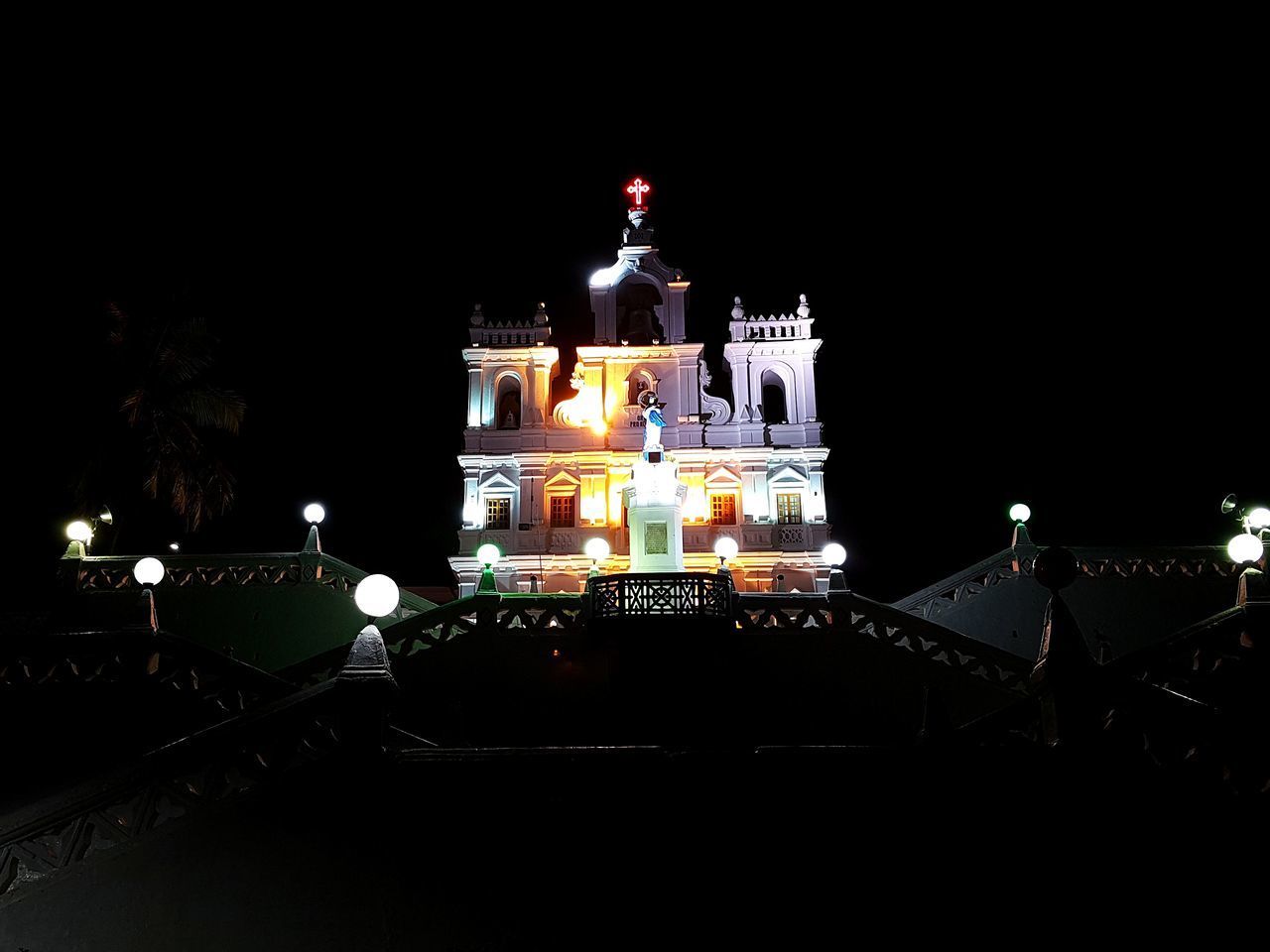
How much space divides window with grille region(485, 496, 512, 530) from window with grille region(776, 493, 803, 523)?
11.2m

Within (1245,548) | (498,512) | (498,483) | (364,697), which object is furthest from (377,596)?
(498,512)

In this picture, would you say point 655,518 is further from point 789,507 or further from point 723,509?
point 789,507

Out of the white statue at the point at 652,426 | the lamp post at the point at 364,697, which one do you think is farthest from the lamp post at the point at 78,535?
the lamp post at the point at 364,697

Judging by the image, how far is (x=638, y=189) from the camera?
40.3 m

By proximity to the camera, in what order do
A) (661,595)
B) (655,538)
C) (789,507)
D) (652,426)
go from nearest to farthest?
(661,595) < (655,538) < (652,426) < (789,507)

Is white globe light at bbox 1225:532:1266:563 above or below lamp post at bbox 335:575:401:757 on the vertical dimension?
above

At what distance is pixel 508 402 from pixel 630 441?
6.13 m

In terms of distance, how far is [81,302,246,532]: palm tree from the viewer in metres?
26.5

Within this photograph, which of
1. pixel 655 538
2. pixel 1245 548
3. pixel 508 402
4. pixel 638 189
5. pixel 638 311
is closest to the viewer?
pixel 1245 548

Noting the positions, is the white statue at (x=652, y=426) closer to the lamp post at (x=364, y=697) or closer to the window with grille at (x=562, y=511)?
the window with grille at (x=562, y=511)

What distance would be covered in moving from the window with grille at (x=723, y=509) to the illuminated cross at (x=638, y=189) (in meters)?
14.8

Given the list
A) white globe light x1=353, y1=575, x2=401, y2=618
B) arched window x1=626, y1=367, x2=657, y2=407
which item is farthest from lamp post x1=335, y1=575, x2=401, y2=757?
arched window x1=626, y1=367, x2=657, y2=407

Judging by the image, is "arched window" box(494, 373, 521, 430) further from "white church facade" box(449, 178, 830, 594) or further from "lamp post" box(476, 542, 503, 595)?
"lamp post" box(476, 542, 503, 595)

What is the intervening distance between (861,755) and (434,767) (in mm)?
4687
